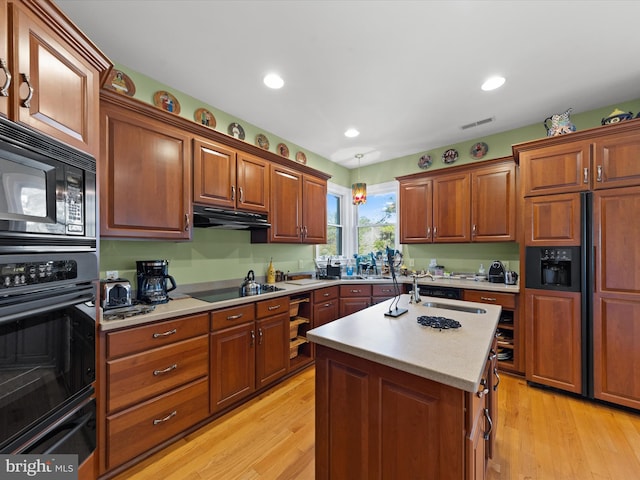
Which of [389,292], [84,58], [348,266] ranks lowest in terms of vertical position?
[389,292]

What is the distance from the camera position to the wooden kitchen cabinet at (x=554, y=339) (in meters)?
2.31

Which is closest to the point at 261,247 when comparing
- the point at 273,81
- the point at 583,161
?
the point at 273,81

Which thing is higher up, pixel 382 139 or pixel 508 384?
pixel 382 139

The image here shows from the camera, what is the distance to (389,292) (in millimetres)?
3457

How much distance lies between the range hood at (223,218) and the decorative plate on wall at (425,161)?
103 inches

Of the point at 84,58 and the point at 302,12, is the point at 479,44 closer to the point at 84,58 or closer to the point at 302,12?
the point at 302,12

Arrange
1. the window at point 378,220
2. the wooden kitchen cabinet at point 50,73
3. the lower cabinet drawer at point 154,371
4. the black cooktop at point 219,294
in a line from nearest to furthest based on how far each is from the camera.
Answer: the wooden kitchen cabinet at point 50,73 → the lower cabinet drawer at point 154,371 → the black cooktop at point 219,294 → the window at point 378,220

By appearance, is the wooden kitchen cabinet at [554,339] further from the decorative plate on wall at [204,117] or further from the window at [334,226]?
the decorative plate on wall at [204,117]

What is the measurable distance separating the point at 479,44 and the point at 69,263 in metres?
2.86

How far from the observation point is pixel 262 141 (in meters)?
3.21

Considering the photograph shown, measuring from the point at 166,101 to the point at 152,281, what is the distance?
1620 millimetres

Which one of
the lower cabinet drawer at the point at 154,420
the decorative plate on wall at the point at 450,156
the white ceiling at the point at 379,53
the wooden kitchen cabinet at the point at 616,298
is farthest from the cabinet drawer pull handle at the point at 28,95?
the decorative plate on wall at the point at 450,156

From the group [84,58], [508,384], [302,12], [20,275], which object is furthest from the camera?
[508,384]

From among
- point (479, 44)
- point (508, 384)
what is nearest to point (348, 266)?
point (508, 384)
